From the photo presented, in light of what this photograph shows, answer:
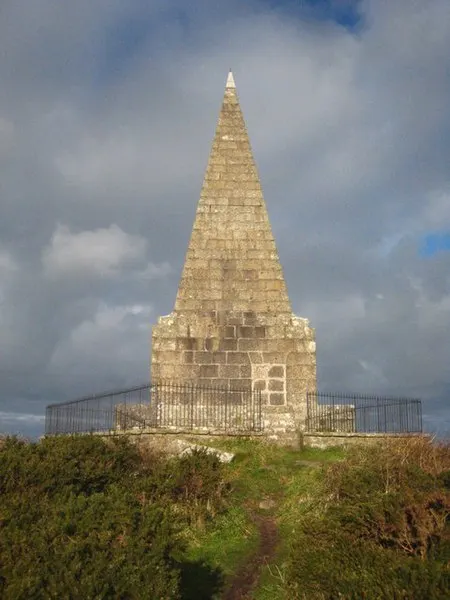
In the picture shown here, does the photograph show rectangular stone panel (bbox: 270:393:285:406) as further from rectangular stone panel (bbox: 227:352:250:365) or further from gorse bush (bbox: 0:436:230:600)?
gorse bush (bbox: 0:436:230:600)

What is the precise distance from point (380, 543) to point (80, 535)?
3367 millimetres

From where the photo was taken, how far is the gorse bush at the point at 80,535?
604 centimetres

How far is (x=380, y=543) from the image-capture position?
8.04 m

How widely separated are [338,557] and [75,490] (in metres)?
4.50

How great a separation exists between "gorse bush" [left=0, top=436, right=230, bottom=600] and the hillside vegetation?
15mm

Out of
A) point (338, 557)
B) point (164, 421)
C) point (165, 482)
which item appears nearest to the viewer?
point (338, 557)

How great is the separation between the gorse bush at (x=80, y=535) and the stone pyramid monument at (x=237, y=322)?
23.0 feet

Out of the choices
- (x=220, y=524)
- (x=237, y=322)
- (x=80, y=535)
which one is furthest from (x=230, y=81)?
(x=80, y=535)

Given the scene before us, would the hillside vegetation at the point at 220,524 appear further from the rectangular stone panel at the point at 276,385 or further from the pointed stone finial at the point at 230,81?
the pointed stone finial at the point at 230,81

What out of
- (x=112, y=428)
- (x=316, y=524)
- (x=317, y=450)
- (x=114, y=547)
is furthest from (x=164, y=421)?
(x=114, y=547)

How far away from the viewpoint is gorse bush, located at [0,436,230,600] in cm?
604

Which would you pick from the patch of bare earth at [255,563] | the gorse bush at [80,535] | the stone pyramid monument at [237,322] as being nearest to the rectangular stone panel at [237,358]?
the stone pyramid monument at [237,322]

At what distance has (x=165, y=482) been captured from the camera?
1122 cm

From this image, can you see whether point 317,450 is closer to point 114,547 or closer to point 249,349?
point 249,349
